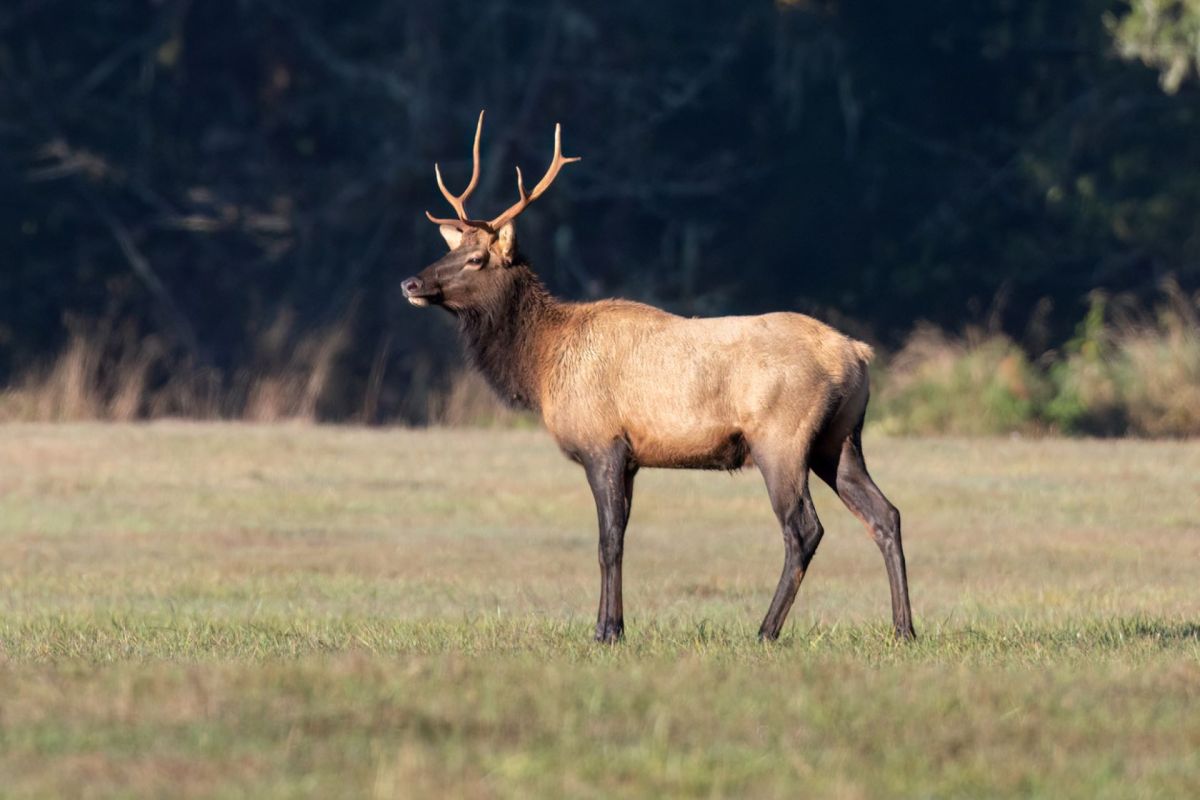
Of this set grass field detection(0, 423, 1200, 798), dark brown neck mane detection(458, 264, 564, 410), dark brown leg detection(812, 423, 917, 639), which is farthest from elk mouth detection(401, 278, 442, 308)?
dark brown leg detection(812, 423, 917, 639)

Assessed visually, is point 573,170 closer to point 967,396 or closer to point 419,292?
point 967,396

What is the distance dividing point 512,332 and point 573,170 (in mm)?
23961

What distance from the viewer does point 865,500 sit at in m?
11.9

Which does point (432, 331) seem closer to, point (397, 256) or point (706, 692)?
point (397, 256)

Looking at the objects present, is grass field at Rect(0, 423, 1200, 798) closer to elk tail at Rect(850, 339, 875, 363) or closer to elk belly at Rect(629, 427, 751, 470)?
elk belly at Rect(629, 427, 751, 470)

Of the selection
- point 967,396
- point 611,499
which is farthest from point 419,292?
point 967,396

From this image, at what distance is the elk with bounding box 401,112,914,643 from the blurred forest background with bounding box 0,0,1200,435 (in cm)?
2009

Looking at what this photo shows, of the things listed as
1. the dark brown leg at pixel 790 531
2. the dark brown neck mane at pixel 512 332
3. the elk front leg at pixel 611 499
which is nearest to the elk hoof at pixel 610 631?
the elk front leg at pixel 611 499

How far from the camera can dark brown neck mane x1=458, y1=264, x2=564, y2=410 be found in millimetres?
12477

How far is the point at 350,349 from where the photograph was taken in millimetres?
34562

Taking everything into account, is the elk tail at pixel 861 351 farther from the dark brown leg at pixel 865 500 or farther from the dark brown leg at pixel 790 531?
the dark brown leg at pixel 790 531

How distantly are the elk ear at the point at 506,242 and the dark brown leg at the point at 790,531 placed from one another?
2026 millimetres

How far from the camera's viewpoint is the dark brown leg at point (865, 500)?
11844mm

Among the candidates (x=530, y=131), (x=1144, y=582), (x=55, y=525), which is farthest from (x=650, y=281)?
(x=1144, y=582)
